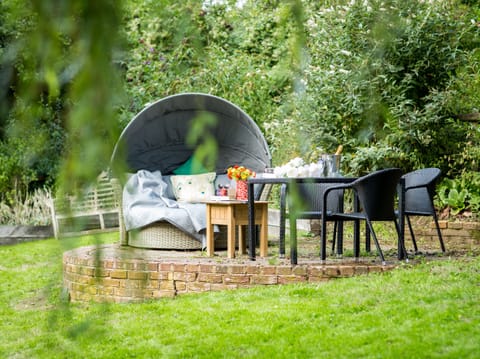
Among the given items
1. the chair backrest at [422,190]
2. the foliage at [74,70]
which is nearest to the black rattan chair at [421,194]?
the chair backrest at [422,190]

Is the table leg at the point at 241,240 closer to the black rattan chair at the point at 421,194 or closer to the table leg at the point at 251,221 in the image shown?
the table leg at the point at 251,221

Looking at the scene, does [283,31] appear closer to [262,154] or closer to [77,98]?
[77,98]

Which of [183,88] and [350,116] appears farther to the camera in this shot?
[183,88]

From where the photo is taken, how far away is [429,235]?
8492 millimetres

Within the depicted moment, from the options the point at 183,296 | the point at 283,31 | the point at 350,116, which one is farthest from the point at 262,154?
the point at 283,31

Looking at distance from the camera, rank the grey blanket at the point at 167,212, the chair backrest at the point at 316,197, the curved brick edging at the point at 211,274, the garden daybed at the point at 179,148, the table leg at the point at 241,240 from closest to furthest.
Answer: the curved brick edging at the point at 211,274 < the chair backrest at the point at 316,197 < the table leg at the point at 241,240 < the grey blanket at the point at 167,212 < the garden daybed at the point at 179,148

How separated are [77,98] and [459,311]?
3.46 m

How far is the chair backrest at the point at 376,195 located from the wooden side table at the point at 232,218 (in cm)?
118

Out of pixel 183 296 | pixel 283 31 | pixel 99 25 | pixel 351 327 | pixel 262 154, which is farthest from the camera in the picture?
pixel 262 154

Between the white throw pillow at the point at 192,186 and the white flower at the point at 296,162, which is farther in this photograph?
the white throw pillow at the point at 192,186

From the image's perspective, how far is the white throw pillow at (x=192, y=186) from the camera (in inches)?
322

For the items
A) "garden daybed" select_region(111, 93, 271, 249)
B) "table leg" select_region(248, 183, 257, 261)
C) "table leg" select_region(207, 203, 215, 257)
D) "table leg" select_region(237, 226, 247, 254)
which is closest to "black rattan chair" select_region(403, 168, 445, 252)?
"table leg" select_region(248, 183, 257, 261)

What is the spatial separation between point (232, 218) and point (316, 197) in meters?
0.76

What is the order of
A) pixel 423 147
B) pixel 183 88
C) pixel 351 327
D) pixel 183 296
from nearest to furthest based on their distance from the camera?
pixel 351 327 < pixel 183 296 < pixel 423 147 < pixel 183 88
